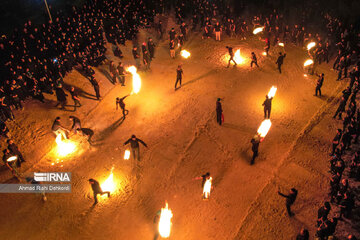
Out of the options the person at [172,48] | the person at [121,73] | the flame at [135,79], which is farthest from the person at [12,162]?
the person at [172,48]

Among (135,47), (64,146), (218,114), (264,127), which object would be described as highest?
(135,47)

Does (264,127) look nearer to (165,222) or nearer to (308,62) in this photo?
(165,222)

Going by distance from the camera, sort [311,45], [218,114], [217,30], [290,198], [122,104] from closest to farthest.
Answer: [290,198] → [218,114] → [122,104] → [311,45] → [217,30]

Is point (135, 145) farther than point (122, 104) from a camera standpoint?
No

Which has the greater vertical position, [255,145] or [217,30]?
[217,30]

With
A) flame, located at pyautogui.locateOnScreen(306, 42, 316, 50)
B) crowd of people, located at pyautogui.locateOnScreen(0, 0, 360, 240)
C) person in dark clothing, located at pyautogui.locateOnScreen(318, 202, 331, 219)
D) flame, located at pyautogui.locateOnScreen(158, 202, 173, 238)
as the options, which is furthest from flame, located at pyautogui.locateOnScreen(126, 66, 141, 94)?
flame, located at pyautogui.locateOnScreen(306, 42, 316, 50)

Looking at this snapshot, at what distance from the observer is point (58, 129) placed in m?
14.4

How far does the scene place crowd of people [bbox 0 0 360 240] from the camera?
12.5m

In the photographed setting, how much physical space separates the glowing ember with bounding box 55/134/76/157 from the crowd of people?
5.66 feet

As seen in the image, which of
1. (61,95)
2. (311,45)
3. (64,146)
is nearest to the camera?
(64,146)

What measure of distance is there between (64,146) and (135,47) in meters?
8.83

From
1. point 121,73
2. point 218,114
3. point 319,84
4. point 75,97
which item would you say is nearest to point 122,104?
point 75,97

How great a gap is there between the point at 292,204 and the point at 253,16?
20.8m

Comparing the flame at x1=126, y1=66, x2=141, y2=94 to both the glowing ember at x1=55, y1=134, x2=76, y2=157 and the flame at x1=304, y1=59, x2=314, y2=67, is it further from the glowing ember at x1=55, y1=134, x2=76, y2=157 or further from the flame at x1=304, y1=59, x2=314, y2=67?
the flame at x1=304, y1=59, x2=314, y2=67
